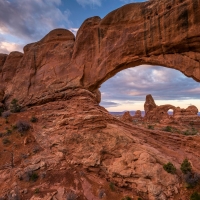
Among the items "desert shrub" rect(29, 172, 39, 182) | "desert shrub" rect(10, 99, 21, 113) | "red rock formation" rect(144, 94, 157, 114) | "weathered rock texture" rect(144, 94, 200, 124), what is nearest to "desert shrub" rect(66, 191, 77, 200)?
"desert shrub" rect(29, 172, 39, 182)

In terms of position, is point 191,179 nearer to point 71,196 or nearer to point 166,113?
point 71,196

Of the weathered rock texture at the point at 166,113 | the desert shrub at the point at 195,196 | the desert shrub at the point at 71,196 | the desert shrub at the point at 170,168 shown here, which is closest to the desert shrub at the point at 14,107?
the desert shrub at the point at 71,196

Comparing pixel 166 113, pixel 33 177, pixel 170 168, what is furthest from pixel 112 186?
pixel 166 113

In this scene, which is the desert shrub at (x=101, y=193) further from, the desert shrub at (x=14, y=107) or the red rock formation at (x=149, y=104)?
the red rock formation at (x=149, y=104)

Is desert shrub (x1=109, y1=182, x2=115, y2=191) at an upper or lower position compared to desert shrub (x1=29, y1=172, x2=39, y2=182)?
lower

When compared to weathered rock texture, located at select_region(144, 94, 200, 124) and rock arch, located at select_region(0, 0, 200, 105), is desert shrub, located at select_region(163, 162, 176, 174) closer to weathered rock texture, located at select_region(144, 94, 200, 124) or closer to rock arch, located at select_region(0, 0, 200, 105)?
rock arch, located at select_region(0, 0, 200, 105)

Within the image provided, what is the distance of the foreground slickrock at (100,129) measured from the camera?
11.7m

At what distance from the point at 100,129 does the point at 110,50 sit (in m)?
6.97

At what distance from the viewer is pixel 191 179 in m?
10.8

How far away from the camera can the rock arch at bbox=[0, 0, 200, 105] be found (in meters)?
12.3

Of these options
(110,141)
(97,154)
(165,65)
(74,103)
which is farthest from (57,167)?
(165,65)

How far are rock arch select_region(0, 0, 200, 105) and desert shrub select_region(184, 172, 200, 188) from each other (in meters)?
6.25

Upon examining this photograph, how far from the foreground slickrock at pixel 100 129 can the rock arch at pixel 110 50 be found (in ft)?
0.24

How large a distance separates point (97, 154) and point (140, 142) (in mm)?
3372
